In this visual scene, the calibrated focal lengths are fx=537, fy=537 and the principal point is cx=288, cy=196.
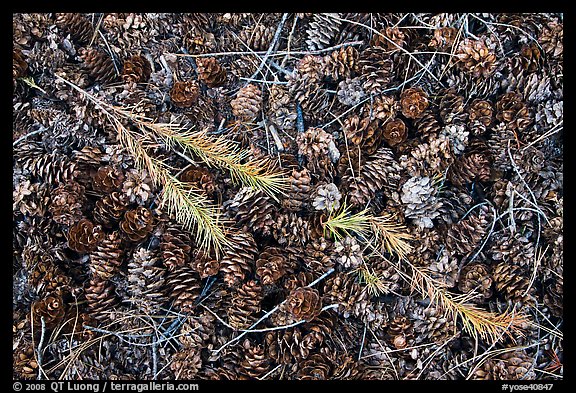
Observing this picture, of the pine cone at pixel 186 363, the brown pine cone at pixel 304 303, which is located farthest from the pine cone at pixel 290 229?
the pine cone at pixel 186 363

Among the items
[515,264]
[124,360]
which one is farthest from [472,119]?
[124,360]

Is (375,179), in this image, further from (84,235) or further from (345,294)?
(84,235)

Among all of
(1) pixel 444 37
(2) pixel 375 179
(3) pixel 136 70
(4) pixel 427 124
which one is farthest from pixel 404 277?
(3) pixel 136 70

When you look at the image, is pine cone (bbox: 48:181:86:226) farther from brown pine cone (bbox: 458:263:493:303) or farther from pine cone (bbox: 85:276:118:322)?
brown pine cone (bbox: 458:263:493:303)

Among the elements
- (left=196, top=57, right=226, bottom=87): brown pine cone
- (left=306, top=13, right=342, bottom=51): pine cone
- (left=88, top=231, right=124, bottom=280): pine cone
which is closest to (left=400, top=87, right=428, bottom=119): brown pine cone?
(left=306, top=13, right=342, bottom=51): pine cone

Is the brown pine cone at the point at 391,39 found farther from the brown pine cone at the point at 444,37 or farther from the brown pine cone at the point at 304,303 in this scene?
the brown pine cone at the point at 304,303
